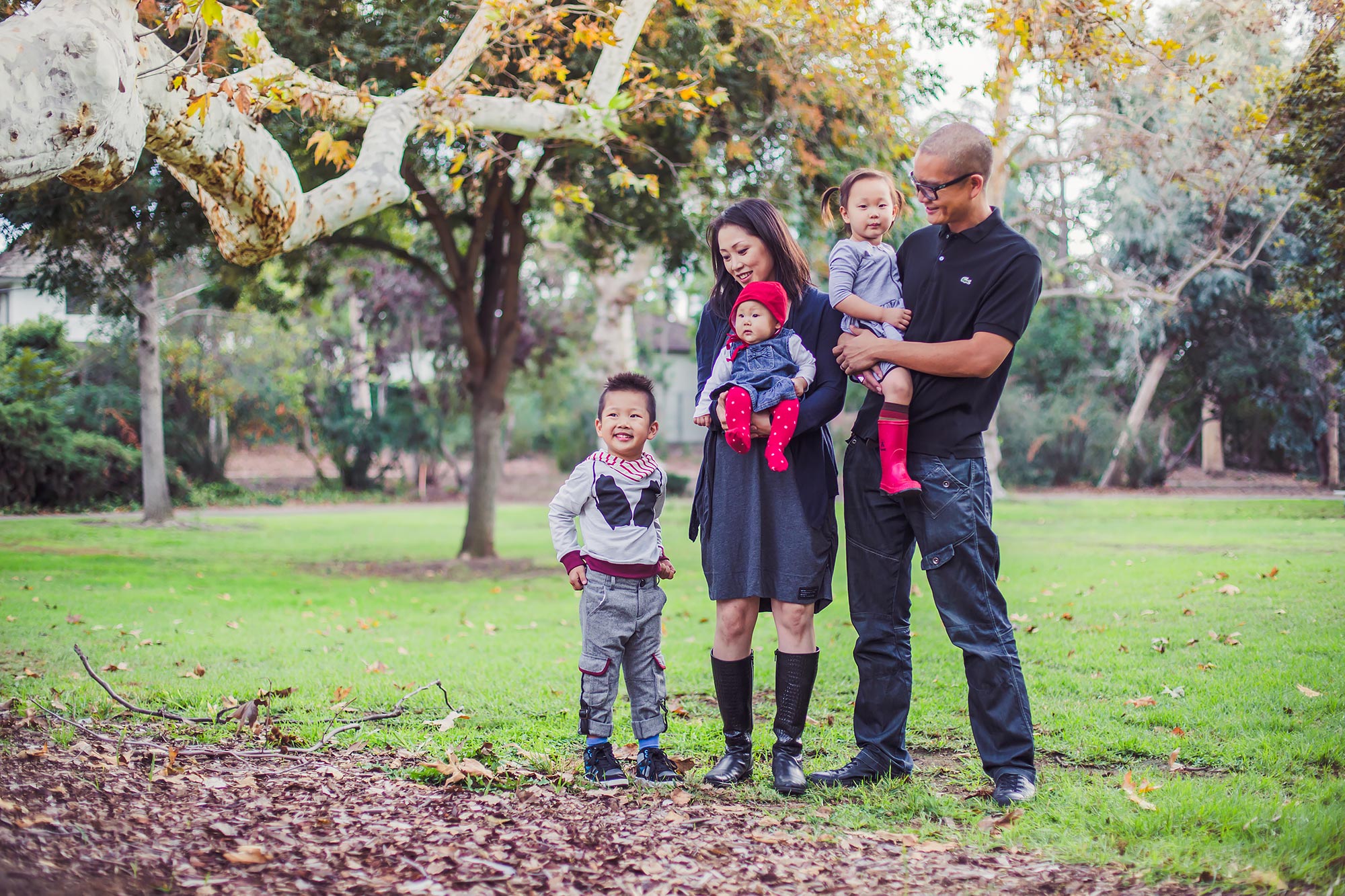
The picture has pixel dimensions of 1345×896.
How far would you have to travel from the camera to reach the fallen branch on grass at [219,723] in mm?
4078

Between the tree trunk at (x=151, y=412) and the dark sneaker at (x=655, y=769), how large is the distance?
14.7 metres

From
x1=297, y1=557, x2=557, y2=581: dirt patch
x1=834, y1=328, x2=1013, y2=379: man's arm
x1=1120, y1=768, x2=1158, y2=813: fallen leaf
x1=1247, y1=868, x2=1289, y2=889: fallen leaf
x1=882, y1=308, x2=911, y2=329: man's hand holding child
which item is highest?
x1=882, y1=308, x2=911, y2=329: man's hand holding child

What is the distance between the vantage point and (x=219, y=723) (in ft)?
15.1

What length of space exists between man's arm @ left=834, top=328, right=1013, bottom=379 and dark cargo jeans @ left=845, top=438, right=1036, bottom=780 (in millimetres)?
321

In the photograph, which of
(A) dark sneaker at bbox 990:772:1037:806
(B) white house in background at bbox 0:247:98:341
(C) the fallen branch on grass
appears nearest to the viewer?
(A) dark sneaker at bbox 990:772:1037:806

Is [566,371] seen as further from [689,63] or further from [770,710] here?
[770,710]

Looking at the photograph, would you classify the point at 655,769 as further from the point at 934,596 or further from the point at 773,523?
the point at 934,596

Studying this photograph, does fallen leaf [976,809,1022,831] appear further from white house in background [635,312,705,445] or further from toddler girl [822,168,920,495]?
white house in background [635,312,705,445]

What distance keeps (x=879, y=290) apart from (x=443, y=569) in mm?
10048

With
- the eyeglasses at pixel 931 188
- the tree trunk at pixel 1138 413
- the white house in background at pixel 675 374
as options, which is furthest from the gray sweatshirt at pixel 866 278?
the white house in background at pixel 675 374

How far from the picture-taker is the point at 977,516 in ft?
12.0

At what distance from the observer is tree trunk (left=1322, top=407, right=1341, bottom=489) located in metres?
19.8

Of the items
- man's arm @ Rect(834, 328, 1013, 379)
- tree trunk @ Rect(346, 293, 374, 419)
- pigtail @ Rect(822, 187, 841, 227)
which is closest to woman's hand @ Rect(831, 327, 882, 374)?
man's arm @ Rect(834, 328, 1013, 379)

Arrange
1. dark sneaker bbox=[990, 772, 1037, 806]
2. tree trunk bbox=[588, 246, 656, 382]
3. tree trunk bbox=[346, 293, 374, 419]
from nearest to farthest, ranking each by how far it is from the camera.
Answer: dark sneaker bbox=[990, 772, 1037, 806] → tree trunk bbox=[588, 246, 656, 382] → tree trunk bbox=[346, 293, 374, 419]
